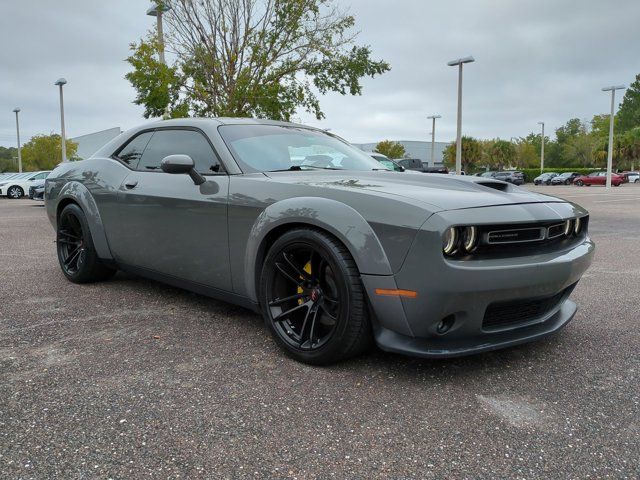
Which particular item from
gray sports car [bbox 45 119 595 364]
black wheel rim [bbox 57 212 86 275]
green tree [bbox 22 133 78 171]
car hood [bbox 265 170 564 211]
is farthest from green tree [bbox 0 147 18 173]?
car hood [bbox 265 170 564 211]

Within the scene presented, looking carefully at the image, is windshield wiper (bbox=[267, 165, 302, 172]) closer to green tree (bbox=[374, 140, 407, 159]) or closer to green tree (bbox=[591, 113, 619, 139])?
green tree (bbox=[374, 140, 407, 159])

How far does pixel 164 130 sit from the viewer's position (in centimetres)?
416

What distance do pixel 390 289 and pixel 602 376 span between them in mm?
1218

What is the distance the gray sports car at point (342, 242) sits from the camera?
2.52 meters

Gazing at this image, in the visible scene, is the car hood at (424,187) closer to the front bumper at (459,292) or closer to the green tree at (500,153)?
the front bumper at (459,292)

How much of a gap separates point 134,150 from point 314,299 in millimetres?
2309

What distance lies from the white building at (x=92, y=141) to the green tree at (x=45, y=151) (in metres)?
1.05

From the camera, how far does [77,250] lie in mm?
4895

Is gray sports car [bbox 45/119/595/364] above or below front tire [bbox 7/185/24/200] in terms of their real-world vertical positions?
above

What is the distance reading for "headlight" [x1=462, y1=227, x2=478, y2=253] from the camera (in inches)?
99.3

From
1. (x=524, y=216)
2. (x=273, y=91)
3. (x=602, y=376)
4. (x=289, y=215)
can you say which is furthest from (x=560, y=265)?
(x=273, y=91)

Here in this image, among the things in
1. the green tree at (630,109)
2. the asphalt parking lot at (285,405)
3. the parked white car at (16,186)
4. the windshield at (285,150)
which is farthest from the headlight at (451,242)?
the green tree at (630,109)

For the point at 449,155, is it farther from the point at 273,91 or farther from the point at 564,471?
the point at 564,471

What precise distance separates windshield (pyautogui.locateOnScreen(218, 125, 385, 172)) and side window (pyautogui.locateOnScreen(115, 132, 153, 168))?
914 millimetres
